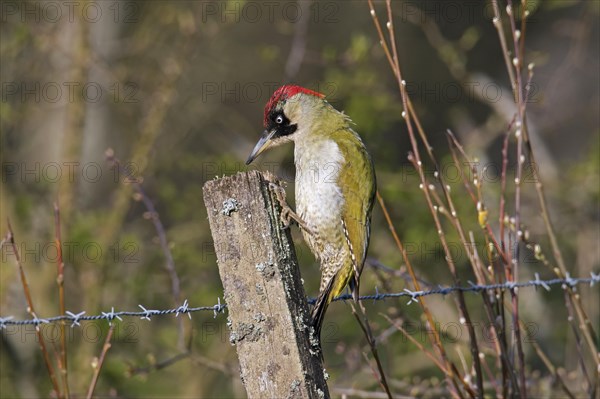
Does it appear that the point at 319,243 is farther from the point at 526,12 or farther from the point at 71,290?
the point at 71,290

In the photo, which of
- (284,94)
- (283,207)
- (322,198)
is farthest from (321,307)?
(284,94)

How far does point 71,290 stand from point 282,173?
6.91ft

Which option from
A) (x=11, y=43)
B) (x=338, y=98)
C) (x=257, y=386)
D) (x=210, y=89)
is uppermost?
(x=210, y=89)

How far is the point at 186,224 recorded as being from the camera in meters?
7.39

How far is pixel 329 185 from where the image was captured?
404 cm

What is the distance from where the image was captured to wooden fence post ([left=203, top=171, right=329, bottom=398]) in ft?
8.93

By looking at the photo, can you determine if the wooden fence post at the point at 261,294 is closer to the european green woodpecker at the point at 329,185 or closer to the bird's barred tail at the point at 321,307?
the bird's barred tail at the point at 321,307

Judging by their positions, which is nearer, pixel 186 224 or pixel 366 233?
pixel 366 233

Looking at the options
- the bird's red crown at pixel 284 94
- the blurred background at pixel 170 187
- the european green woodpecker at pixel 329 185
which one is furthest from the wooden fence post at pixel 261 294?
the blurred background at pixel 170 187

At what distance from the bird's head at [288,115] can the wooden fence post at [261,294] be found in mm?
1578

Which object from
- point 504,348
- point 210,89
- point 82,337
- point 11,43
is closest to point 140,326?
point 82,337

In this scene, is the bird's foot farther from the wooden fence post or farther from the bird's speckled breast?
the bird's speckled breast

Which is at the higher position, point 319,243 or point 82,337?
point 82,337

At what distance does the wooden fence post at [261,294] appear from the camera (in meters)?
2.72
